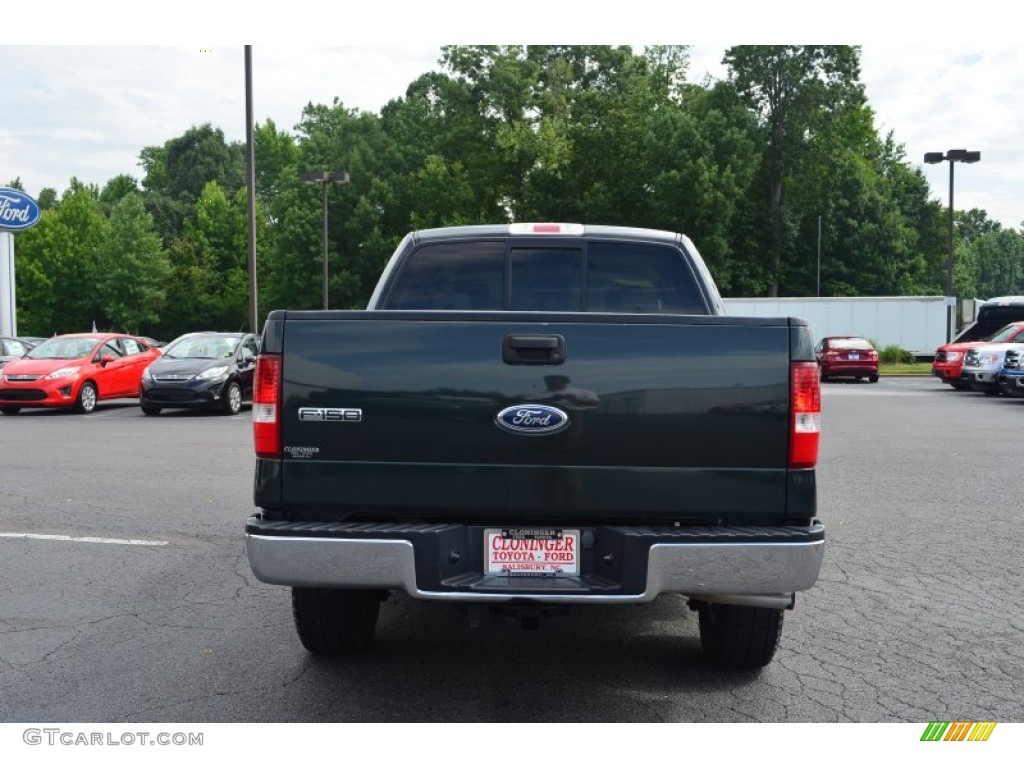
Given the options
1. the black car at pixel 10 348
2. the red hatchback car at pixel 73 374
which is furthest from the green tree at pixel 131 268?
the red hatchback car at pixel 73 374

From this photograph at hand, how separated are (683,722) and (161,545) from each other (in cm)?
456

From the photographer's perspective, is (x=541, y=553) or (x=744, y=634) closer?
(x=541, y=553)

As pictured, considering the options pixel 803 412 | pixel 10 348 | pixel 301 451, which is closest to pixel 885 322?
pixel 10 348

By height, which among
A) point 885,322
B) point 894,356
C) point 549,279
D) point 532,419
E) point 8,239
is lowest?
point 894,356

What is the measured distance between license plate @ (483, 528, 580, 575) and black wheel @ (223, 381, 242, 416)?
50.3 feet

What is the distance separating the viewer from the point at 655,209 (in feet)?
184

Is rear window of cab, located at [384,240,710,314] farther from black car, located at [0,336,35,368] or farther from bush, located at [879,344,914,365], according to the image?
bush, located at [879,344,914,365]

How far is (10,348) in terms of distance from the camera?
24.1 m

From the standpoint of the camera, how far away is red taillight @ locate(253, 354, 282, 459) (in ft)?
12.7

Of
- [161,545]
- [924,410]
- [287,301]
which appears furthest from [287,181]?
[161,545]

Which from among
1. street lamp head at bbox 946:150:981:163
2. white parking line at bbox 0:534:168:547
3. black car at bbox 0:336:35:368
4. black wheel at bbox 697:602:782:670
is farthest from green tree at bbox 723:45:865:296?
black wheel at bbox 697:602:782:670

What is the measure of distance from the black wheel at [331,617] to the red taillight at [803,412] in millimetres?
2050

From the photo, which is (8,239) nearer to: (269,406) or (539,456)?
(269,406)

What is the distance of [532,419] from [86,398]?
1719 centimetres
